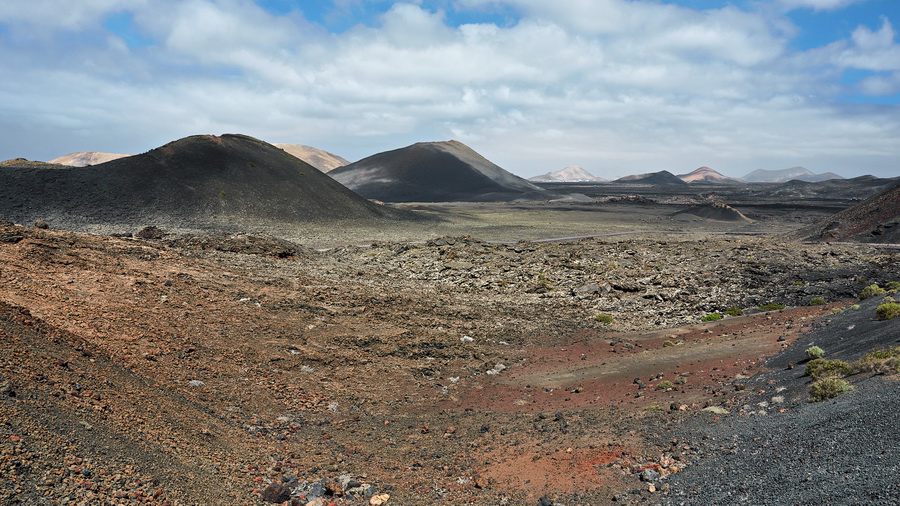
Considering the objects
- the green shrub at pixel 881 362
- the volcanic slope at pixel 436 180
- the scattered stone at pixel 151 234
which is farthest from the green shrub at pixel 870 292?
the volcanic slope at pixel 436 180

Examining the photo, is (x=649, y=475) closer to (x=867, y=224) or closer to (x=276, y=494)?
(x=276, y=494)

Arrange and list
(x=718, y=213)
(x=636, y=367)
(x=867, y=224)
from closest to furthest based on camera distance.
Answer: (x=636, y=367), (x=867, y=224), (x=718, y=213)

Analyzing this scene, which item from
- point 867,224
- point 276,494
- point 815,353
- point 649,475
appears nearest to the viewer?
point 276,494

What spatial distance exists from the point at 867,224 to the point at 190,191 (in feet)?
215

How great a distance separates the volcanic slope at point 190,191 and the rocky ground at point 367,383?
120 ft

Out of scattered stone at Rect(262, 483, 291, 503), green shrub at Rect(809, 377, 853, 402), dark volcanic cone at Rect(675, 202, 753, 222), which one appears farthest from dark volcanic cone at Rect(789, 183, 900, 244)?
scattered stone at Rect(262, 483, 291, 503)

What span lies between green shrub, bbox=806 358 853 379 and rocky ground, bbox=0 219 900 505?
35.1 inches

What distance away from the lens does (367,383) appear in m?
14.7

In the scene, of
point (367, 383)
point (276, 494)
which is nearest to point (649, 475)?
point (276, 494)

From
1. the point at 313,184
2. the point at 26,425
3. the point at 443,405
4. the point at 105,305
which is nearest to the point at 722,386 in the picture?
the point at 443,405

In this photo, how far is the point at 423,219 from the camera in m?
81.1

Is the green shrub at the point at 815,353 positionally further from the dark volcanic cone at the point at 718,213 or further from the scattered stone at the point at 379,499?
the dark volcanic cone at the point at 718,213

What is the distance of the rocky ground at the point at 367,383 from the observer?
8.48m

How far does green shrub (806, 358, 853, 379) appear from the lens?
36.9 feet
